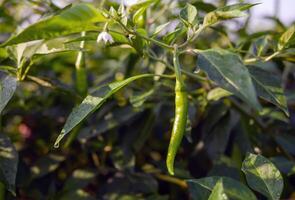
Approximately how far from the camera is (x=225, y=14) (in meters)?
0.57

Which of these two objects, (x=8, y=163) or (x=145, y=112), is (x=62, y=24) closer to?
(x=8, y=163)

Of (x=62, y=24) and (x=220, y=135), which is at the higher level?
(x=62, y=24)

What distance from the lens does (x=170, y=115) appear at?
97 centimetres

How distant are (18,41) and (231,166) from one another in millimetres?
501

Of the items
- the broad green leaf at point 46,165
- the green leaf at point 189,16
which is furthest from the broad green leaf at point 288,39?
the broad green leaf at point 46,165

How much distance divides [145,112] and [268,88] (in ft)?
1.22

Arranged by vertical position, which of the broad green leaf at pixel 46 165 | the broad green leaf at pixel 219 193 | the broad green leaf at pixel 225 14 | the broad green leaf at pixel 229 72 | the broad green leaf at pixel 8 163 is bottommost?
the broad green leaf at pixel 46 165

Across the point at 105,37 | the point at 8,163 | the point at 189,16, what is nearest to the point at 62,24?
the point at 105,37

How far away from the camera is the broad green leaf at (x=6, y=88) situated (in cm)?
62

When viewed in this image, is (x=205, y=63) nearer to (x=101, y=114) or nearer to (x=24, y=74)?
(x=24, y=74)

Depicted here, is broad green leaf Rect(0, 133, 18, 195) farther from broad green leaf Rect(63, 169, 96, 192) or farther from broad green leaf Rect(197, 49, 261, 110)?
broad green leaf Rect(197, 49, 261, 110)

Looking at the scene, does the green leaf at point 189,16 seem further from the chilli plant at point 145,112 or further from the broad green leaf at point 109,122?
the broad green leaf at point 109,122

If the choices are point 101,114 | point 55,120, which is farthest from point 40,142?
point 101,114

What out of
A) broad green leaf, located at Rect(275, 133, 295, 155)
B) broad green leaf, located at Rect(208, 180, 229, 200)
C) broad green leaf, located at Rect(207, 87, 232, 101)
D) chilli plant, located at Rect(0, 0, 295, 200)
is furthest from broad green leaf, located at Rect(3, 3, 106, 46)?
broad green leaf, located at Rect(275, 133, 295, 155)
